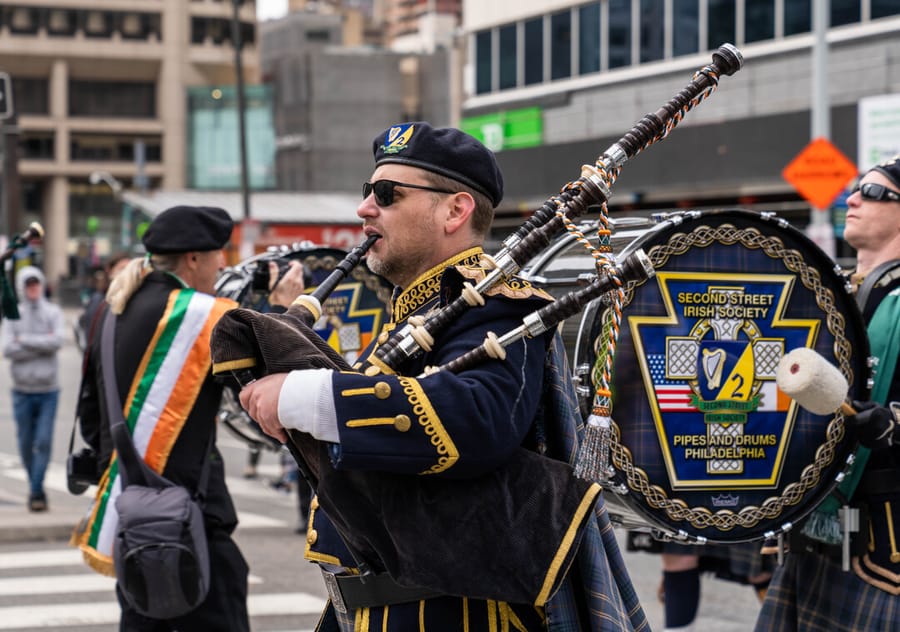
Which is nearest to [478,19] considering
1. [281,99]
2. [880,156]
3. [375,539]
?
[880,156]

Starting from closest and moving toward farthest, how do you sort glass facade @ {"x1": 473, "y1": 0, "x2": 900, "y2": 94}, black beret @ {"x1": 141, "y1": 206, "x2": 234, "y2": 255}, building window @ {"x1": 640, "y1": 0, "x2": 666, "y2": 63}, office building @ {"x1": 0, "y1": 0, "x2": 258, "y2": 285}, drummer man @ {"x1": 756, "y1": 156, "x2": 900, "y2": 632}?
drummer man @ {"x1": 756, "y1": 156, "x2": 900, "y2": 632} < black beret @ {"x1": 141, "y1": 206, "x2": 234, "y2": 255} < glass facade @ {"x1": 473, "y1": 0, "x2": 900, "y2": 94} < building window @ {"x1": 640, "y1": 0, "x2": 666, "y2": 63} < office building @ {"x1": 0, "y1": 0, "x2": 258, "y2": 285}

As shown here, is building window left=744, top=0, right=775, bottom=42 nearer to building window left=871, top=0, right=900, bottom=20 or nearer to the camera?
building window left=871, top=0, right=900, bottom=20

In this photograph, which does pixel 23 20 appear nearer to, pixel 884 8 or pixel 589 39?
pixel 589 39

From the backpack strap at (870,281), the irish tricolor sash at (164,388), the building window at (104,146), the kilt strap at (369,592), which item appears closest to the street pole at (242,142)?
the irish tricolor sash at (164,388)

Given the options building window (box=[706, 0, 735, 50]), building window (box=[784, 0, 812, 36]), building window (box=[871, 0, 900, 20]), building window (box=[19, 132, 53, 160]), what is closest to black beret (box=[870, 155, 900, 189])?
building window (box=[871, 0, 900, 20])

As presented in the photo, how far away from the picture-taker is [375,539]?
2.73 meters

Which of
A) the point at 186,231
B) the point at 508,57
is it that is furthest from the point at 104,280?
the point at 508,57

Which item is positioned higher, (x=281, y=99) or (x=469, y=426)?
(x=281, y=99)

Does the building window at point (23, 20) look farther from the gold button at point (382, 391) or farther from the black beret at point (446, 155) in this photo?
the gold button at point (382, 391)

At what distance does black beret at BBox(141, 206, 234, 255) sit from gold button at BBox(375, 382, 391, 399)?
254 centimetres

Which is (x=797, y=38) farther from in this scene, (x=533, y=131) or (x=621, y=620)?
(x=621, y=620)

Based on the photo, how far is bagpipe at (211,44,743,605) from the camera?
2.68 m

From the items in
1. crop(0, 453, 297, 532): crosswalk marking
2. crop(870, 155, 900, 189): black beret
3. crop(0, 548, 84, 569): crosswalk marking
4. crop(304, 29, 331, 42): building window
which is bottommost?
crop(0, 453, 297, 532): crosswalk marking

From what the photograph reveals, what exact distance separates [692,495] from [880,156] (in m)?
18.5
